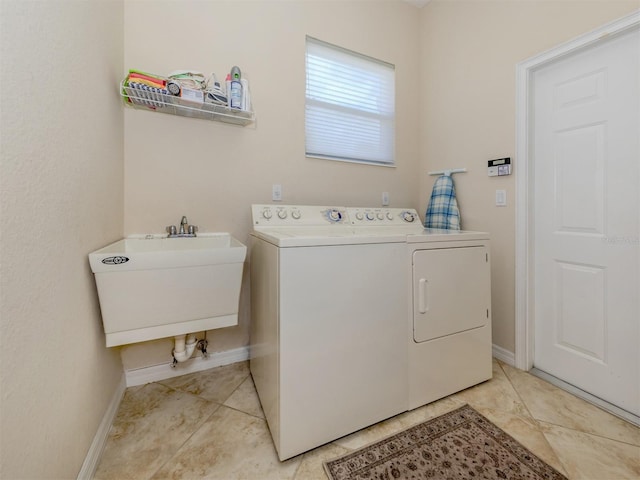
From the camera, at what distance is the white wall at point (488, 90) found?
166 centimetres

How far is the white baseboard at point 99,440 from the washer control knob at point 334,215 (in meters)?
1.60

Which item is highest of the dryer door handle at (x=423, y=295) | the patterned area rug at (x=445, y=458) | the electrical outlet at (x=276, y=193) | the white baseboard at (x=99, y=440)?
the electrical outlet at (x=276, y=193)

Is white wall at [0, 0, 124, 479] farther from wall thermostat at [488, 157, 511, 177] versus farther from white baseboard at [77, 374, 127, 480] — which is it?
wall thermostat at [488, 157, 511, 177]

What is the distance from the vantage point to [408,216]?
2246 millimetres

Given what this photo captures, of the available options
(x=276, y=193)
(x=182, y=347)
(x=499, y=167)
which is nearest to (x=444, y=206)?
(x=499, y=167)

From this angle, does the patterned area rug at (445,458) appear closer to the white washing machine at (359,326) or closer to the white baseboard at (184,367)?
the white washing machine at (359,326)

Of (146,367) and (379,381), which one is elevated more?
(379,381)

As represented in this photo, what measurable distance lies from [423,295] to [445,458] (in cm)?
69

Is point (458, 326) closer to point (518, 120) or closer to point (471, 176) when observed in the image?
point (471, 176)

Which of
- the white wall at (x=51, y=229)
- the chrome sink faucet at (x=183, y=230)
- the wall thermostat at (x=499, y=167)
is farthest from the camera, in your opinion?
the wall thermostat at (x=499, y=167)

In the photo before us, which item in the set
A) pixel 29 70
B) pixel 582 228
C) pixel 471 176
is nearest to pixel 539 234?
pixel 582 228

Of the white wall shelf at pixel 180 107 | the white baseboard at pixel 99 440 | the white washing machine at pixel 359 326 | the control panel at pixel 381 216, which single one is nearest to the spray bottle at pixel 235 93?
the white wall shelf at pixel 180 107

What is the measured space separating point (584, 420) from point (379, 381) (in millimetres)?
1073

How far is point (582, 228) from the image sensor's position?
1573 mm
